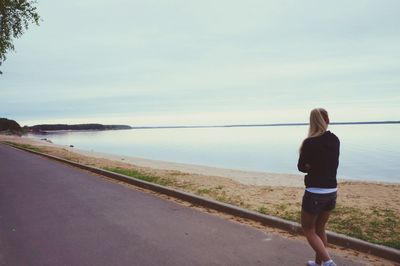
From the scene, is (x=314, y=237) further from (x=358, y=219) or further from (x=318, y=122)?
(x=358, y=219)

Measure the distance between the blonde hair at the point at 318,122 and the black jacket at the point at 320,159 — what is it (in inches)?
2.0

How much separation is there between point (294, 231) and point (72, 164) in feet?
46.2

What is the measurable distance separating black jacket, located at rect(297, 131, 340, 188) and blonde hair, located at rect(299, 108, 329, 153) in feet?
0.17

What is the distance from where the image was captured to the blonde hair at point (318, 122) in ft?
13.5

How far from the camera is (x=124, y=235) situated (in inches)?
245

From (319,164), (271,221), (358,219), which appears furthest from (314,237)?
(358,219)

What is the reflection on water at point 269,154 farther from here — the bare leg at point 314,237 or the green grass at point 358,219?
the bare leg at point 314,237

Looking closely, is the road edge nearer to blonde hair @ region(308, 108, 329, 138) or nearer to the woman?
the woman

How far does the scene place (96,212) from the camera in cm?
791

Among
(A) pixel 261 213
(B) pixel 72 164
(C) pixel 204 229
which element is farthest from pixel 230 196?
(B) pixel 72 164

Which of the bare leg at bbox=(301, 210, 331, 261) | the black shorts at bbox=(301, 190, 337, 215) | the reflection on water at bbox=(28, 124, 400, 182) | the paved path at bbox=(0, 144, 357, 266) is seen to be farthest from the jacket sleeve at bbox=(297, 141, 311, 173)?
the reflection on water at bbox=(28, 124, 400, 182)

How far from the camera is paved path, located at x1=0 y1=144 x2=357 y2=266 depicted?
203 inches

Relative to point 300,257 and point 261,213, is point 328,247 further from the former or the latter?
point 261,213

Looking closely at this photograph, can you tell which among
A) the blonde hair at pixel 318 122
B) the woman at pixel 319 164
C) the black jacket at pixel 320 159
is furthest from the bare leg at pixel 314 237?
the blonde hair at pixel 318 122
